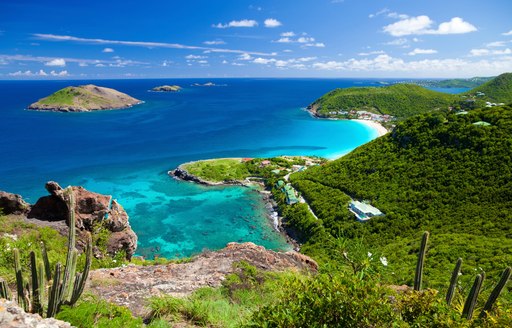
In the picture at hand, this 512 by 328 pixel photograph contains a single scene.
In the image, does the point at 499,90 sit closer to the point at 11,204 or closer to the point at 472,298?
the point at 472,298

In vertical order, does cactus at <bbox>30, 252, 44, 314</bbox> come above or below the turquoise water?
above

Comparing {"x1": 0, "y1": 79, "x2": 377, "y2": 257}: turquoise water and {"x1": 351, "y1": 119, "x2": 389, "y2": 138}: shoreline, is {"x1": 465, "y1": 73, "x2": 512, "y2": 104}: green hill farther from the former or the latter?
{"x1": 0, "y1": 79, "x2": 377, "y2": 257}: turquoise water

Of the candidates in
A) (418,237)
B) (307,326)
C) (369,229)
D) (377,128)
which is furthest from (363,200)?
(377,128)

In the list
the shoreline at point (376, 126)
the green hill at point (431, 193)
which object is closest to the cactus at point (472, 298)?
the green hill at point (431, 193)

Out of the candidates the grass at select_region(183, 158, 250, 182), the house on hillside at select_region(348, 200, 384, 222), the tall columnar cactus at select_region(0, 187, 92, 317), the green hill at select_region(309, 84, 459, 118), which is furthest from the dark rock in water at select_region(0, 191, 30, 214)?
the green hill at select_region(309, 84, 459, 118)

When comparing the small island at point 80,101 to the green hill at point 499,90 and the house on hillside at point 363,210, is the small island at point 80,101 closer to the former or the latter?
the house on hillside at point 363,210

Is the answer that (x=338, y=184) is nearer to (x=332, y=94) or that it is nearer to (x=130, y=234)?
(x=130, y=234)
